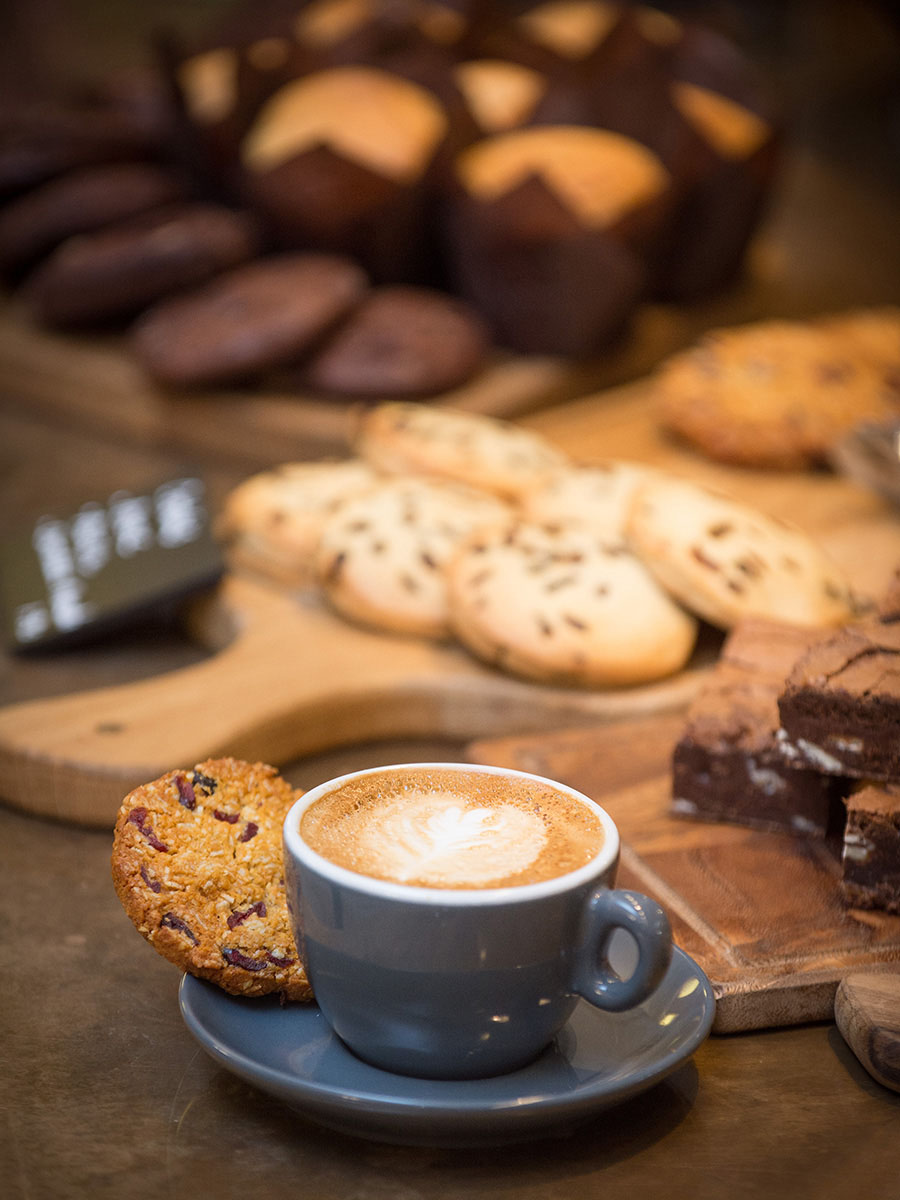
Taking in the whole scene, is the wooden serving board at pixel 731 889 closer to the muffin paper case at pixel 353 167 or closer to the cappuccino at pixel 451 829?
the cappuccino at pixel 451 829

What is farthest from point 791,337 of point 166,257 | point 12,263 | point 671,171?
point 12,263

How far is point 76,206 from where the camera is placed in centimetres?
254

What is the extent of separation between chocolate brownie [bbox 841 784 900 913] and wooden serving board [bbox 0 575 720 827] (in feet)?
1.34

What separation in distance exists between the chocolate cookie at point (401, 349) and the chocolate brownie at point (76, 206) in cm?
57

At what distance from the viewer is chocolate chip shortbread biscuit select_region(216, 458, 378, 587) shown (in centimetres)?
166

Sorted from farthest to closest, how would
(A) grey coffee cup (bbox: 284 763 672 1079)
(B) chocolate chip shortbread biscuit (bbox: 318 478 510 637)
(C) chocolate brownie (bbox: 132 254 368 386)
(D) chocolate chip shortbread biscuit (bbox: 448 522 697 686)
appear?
(C) chocolate brownie (bbox: 132 254 368 386)
(B) chocolate chip shortbread biscuit (bbox: 318 478 510 637)
(D) chocolate chip shortbread biscuit (bbox: 448 522 697 686)
(A) grey coffee cup (bbox: 284 763 672 1079)

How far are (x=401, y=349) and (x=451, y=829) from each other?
61.0 inches

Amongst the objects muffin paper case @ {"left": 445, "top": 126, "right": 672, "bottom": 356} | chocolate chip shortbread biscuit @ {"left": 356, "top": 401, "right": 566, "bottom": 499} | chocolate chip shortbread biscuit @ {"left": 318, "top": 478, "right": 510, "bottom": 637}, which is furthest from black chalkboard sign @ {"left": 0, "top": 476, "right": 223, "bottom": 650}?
muffin paper case @ {"left": 445, "top": 126, "right": 672, "bottom": 356}

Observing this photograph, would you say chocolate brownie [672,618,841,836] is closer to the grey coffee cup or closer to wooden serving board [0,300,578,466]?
the grey coffee cup

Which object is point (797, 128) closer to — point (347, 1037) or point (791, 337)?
point (791, 337)

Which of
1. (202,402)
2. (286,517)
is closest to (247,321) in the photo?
(202,402)

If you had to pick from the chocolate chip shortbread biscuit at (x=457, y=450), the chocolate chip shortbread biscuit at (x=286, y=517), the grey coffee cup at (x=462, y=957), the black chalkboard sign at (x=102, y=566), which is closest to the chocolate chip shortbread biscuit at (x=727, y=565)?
the chocolate chip shortbread biscuit at (x=457, y=450)

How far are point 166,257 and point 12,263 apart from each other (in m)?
0.49

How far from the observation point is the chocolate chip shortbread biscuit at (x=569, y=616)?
4.57 ft
